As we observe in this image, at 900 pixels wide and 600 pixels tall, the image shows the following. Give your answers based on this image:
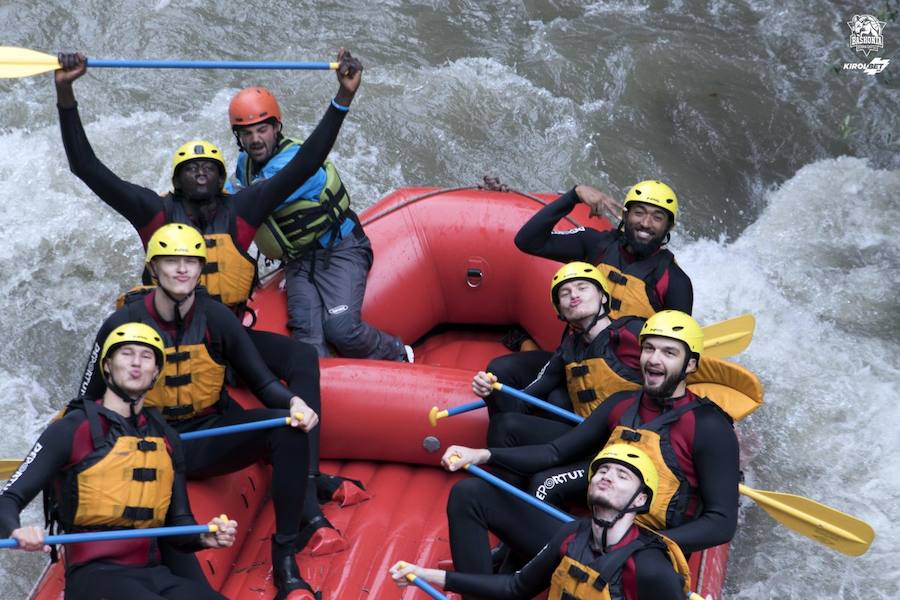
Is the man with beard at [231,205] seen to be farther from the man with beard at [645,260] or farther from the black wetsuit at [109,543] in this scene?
the man with beard at [645,260]

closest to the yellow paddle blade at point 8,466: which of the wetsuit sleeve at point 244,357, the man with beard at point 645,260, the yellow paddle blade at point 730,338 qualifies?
the wetsuit sleeve at point 244,357

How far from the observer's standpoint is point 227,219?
414 cm

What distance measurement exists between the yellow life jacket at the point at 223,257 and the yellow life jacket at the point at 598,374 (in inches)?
44.3

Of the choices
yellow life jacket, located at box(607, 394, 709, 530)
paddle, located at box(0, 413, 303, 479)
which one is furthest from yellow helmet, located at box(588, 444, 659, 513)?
paddle, located at box(0, 413, 303, 479)

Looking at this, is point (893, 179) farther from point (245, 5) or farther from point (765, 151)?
point (245, 5)

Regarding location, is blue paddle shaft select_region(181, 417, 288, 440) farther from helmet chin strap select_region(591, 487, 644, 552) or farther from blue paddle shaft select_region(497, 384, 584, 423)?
helmet chin strap select_region(591, 487, 644, 552)

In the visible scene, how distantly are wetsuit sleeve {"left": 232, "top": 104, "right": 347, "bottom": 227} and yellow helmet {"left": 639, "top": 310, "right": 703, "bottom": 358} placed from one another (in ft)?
4.11

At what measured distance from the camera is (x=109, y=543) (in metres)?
3.22

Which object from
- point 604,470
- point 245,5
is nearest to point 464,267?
point 604,470

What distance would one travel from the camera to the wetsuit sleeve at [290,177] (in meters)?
4.05

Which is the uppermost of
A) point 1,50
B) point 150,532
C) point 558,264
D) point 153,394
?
point 1,50

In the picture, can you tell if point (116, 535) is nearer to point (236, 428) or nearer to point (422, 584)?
point (236, 428)

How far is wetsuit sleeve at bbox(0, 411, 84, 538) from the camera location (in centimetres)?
304

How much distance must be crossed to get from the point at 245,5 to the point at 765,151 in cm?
354
